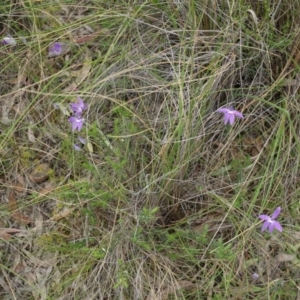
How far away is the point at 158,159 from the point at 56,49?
576 millimetres

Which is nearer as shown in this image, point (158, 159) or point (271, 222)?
point (271, 222)

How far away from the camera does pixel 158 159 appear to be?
6.77 feet

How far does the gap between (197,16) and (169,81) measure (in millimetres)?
234

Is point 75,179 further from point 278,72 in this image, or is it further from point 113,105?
point 278,72

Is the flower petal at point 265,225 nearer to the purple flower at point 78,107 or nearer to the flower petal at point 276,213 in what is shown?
the flower petal at point 276,213

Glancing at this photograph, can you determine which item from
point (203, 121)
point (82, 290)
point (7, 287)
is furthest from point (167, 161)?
point (7, 287)

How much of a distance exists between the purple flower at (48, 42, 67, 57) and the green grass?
0.08 ft

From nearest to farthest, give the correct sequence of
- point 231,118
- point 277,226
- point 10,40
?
1. point 277,226
2. point 231,118
3. point 10,40

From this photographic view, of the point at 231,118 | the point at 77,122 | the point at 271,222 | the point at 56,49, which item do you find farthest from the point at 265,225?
the point at 56,49

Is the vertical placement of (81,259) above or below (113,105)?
below

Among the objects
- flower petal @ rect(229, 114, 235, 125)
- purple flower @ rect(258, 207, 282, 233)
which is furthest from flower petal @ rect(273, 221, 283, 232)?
flower petal @ rect(229, 114, 235, 125)

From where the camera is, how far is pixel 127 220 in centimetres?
204

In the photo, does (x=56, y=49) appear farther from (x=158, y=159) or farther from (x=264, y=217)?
(x=264, y=217)

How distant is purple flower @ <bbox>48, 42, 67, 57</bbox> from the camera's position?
2.30 m
